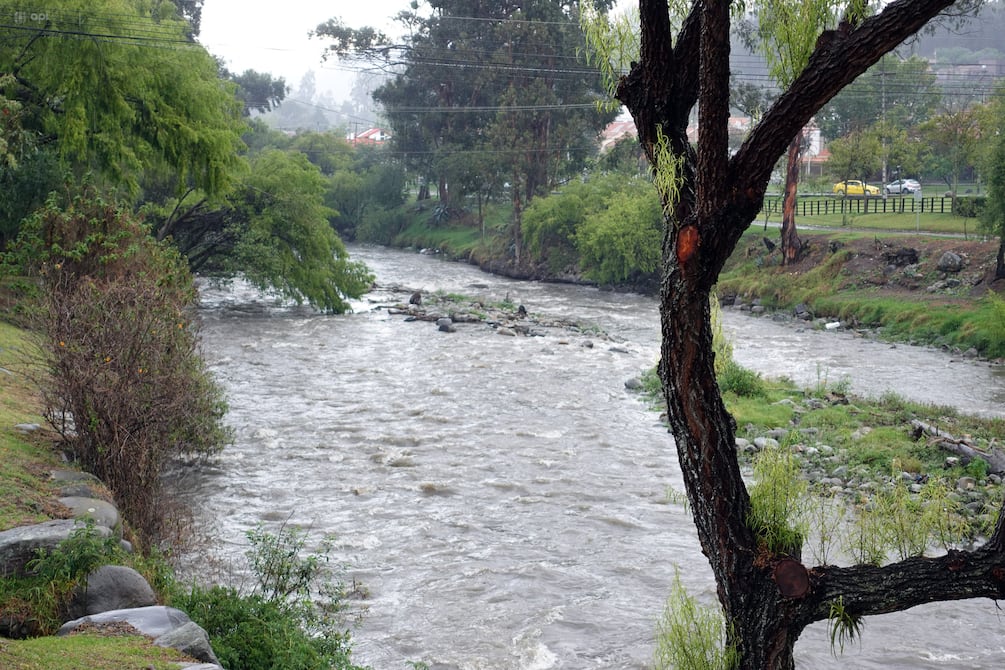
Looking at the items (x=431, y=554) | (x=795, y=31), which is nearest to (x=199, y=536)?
(x=431, y=554)

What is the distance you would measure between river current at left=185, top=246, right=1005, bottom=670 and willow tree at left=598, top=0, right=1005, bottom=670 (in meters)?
2.61

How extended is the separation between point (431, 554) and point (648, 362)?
13456 mm

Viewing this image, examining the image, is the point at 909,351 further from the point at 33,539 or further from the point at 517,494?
the point at 33,539

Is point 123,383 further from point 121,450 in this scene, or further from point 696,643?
point 696,643

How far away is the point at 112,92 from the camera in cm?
2153

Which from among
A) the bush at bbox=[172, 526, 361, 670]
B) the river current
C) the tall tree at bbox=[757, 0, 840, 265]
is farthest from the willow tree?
the bush at bbox=[172, 526, 361, 670]

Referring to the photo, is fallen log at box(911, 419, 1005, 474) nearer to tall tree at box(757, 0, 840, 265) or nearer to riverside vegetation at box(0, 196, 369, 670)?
riverside vegetation at box(0, 196, 369, 670)

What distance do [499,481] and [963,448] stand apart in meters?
6.85

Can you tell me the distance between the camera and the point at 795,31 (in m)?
5.68

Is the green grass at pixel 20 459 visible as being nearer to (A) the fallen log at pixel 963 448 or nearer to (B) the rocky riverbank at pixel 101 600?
(B) the rocky riverbank at pixel 101 600

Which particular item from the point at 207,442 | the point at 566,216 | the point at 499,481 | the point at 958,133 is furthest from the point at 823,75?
the point at 566,216

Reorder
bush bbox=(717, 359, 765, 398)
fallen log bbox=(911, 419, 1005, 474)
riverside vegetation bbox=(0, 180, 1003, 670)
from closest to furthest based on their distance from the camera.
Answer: riverside vegetation bbox=(0, 180, 1003, 670)
fallen log bbox=(911, 419, 1005, 474)
bush bbox=(717, 359, 765, 398)

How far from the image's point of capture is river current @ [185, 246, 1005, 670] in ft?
32.1

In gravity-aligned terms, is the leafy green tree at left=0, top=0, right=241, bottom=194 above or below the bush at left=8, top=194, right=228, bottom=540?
above
